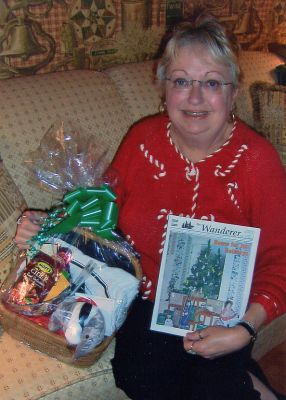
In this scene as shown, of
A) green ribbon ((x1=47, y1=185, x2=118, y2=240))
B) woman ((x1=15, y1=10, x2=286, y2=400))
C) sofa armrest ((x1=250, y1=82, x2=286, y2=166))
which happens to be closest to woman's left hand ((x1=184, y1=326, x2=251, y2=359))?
woman ((x1=15, y1=10, x2=286, y2=400))

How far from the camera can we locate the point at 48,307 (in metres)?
1.24

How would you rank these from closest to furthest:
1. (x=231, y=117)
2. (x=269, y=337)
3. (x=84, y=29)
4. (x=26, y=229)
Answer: (x=26, y=229), (x=231, y=117), (x=269, y=337), (x=84, y=29)

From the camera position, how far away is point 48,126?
1668 millimetres

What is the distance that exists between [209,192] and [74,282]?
17.1 inches

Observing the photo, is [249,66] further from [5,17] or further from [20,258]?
[20,258]

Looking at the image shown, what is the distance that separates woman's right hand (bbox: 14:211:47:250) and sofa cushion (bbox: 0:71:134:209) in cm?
25

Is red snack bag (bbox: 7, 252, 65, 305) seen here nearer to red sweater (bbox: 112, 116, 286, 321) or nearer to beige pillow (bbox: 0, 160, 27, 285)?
beige pillow (bbox: 0, 160, 27, 285)

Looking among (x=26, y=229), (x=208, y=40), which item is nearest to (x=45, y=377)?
(x=26, y=229)

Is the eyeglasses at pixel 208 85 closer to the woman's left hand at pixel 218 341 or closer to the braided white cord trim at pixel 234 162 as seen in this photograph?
the braided white cord trim at pixel 234 162

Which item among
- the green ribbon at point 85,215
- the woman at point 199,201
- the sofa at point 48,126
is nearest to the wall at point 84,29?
the sofa at point 48,126

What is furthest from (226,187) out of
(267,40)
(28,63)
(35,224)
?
(267,40)

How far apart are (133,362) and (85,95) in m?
0.93

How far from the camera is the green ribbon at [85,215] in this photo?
50.9 inches

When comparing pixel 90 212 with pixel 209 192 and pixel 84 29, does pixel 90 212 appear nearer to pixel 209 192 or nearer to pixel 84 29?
pixel 209 192
